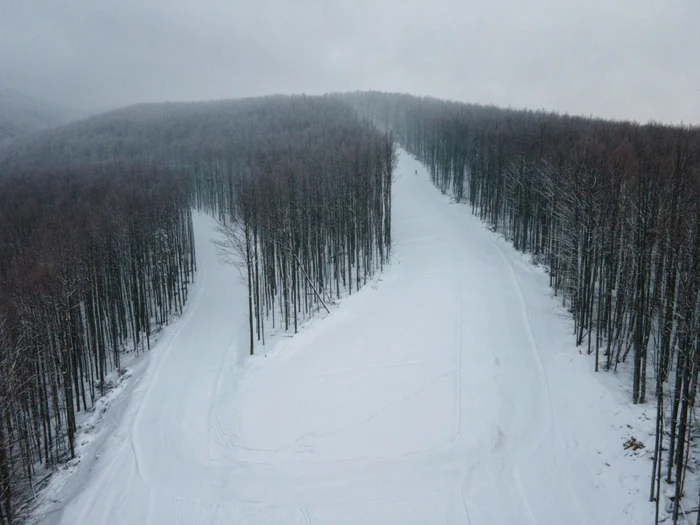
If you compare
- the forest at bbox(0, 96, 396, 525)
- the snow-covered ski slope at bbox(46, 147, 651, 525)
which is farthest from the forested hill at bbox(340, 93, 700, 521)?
the forest at bbox(0, 96, 396, 525)

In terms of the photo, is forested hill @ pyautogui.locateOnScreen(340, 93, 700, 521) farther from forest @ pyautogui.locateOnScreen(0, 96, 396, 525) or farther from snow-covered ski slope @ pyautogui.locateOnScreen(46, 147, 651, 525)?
forest @ pyautogui.locateOnScreen(0, 96, 396, 525)

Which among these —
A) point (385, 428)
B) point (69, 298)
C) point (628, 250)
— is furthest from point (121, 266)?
point (628, 250)

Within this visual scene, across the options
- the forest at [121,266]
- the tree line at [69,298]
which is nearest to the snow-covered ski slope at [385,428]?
the tree line at [69,298]

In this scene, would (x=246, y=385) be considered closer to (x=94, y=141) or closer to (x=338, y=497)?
(x=338, y=497)

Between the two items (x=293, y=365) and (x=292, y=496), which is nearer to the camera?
(x=292, y=496)

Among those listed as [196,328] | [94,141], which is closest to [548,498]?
[196,328]

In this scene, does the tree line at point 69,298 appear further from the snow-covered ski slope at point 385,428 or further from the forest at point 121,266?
the snow-covered ski slope at point 385,428
